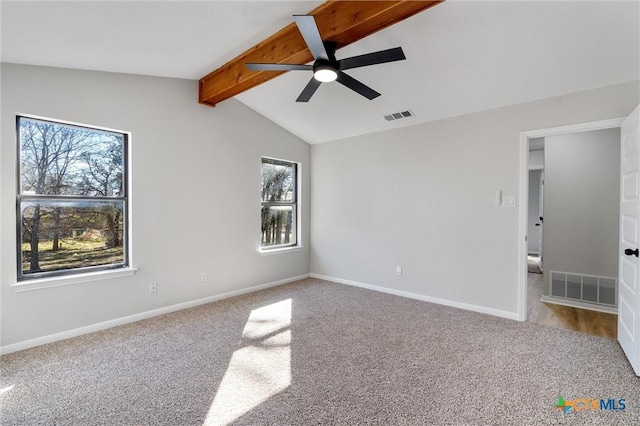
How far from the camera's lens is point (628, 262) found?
2.55 m

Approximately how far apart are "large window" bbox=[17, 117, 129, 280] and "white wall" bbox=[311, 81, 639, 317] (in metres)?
3.03

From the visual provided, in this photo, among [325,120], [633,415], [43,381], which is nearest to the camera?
[633,415]

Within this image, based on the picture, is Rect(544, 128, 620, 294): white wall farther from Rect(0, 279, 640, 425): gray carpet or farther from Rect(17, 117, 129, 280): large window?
Rect(17, 117, 129, 280): large window

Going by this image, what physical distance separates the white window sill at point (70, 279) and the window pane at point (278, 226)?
76.5 inches

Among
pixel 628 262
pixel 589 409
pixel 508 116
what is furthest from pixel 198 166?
pixel 628 262

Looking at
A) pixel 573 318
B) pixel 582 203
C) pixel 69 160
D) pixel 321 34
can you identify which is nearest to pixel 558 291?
pixel 573 318

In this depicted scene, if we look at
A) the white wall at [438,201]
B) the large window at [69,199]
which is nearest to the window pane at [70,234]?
the large window at [69,199]

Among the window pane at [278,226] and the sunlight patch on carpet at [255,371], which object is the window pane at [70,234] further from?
the window pane at [278,226]

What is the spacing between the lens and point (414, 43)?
2.69 meters

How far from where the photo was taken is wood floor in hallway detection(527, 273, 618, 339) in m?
3.14

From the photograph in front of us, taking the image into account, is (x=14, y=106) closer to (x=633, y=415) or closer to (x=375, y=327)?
(x=375, y=327)

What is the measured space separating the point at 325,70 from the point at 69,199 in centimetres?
278

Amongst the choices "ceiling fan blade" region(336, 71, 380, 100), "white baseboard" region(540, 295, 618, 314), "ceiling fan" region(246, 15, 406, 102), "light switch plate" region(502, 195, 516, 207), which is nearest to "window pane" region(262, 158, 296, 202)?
"ceiling fan" region(246, 15, 406, 102)

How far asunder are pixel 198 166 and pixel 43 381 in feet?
8.23
